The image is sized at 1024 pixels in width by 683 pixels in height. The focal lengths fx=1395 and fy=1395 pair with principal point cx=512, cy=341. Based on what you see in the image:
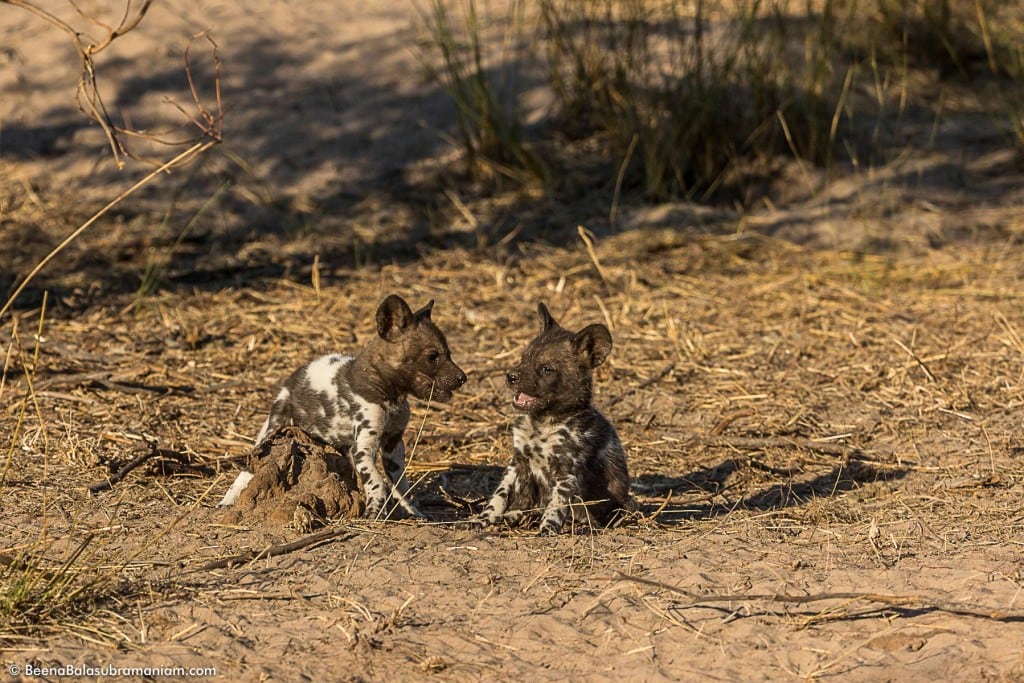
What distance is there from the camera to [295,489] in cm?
619

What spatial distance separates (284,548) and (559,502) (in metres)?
1.34

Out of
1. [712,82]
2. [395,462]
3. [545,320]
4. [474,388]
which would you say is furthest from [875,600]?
[712,82]

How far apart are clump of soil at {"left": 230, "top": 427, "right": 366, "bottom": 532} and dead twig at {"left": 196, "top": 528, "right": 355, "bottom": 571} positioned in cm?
15

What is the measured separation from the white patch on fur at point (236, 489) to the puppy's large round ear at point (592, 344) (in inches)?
64.6

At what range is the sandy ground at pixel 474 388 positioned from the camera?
515cm

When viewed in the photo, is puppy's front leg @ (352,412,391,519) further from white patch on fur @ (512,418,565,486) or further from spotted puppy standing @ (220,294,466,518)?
white patch on fur @ (512,418,565,486)

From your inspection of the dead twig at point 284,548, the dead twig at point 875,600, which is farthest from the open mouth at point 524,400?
the dead twig at point 875,600

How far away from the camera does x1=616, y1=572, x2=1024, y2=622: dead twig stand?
17.3 ft

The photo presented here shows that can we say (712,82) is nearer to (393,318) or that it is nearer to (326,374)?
(393,318)

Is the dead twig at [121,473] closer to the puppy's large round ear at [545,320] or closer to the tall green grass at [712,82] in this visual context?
the puppy's large round ear at [545,320]

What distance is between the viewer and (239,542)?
19.0ft

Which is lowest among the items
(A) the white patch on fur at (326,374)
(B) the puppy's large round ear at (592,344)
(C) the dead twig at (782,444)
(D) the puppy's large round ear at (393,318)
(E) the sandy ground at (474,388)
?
(C) the dead twig at (782,444)

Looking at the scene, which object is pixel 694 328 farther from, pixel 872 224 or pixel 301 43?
pixel 301 43

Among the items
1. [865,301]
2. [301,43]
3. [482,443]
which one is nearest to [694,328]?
[865,301]
